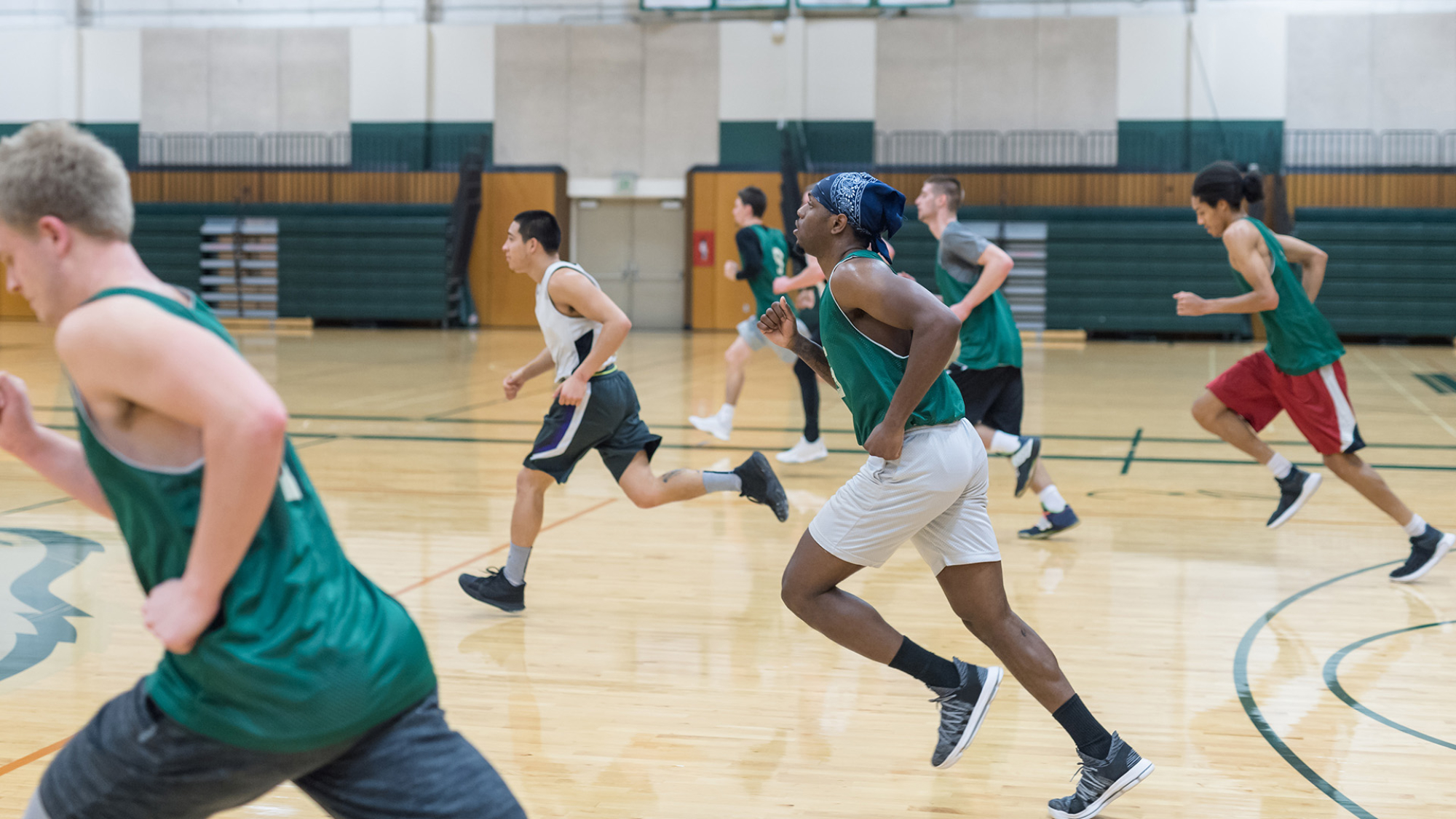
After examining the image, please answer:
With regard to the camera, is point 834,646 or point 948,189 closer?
point 834,646

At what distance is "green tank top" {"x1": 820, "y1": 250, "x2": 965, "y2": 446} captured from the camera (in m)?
3.02

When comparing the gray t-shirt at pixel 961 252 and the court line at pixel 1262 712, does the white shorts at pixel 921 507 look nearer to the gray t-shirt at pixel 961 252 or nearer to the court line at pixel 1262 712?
the court line at pixel 1262 712

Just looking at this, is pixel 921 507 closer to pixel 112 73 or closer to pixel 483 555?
pixel 483 555

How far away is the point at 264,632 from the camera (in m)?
1.64

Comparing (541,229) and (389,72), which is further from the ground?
(389,72)

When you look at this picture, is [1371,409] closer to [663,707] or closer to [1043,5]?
[663,707]

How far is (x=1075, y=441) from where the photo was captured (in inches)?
377

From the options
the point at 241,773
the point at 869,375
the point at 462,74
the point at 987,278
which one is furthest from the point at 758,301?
the point at 462,74

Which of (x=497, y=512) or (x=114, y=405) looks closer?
(x=114, y=405)

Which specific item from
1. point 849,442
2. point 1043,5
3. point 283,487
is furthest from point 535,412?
point 1043,5

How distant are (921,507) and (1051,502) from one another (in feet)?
11.1

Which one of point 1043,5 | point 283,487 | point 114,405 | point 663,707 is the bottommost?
point 663,707

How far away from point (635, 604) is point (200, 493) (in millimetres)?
3403

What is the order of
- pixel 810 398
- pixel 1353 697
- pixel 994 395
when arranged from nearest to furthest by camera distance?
pixel 1353 697, pixel 994 395, pixel 810 398
